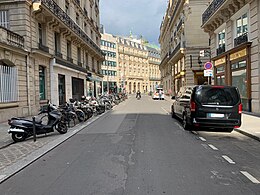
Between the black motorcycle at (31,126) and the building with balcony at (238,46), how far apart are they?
1052 centimetres

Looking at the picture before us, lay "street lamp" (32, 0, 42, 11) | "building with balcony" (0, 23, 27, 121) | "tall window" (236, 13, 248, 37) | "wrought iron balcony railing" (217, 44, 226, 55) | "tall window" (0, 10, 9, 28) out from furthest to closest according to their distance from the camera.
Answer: "wrought iron balcony railing" (217, 44, 226, 55), "street lamp" (32, 0, 42, 11), "tall window" (236, 13, 248, 37), "tall window" (0, 10, 9, 28), "building with balcony" (0, 23, 27, 121)

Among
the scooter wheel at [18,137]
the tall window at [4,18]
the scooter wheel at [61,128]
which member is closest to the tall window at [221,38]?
the scooter wheel at [61,128]

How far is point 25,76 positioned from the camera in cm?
1533

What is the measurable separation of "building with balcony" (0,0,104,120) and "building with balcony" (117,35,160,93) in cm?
5630

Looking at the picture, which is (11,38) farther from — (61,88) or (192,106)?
(192,106)

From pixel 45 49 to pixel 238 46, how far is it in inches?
503

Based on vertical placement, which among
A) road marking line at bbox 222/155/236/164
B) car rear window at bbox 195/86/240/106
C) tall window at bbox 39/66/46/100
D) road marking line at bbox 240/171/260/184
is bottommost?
road marking line at bbox 240/171/260/184

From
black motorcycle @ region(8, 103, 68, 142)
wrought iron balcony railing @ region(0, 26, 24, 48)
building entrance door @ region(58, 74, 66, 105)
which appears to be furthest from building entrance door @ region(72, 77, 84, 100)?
black motorcycle @ region(8, 103, 68, 142)

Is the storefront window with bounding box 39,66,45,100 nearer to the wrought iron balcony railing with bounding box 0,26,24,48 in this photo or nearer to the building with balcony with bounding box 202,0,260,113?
the wrought iron balcony railing with bounding box 0,26,24,48

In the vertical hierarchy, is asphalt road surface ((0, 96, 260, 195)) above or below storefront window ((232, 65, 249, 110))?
below

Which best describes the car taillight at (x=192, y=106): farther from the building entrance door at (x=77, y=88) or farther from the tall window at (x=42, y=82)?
the building entrance door at (x=77, y=88)

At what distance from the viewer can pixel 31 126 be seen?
8367 mm

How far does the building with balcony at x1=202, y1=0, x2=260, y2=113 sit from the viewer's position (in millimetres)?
14188

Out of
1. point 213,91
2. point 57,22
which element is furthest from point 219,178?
point 57,22
